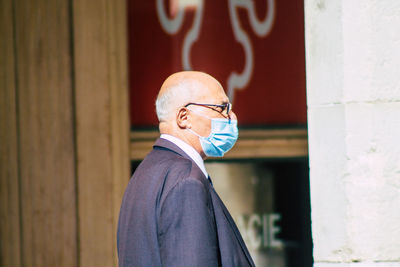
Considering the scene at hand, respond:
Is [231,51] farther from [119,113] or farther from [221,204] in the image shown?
[221,204]

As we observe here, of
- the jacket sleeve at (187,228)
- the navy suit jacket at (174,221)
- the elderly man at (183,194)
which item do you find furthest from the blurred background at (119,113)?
the jacket sleeve at (187,228)

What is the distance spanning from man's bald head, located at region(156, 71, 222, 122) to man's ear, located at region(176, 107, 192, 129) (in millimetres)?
20

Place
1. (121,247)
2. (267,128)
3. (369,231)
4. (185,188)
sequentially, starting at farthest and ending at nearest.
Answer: (267,128), (369,231), (121,247), (185,188)

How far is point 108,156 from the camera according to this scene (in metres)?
4.42

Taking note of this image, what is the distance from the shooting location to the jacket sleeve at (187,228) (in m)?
Result: 2.29

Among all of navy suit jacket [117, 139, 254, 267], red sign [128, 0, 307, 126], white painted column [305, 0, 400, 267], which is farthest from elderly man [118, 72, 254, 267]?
red sign [128, 0, 307, 126]

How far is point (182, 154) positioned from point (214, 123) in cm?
23

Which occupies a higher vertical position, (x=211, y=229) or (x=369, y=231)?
(x=211, y=229)

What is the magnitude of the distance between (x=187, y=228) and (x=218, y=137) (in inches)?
23.2

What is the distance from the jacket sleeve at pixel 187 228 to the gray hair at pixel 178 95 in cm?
43

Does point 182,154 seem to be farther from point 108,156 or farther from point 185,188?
point 108,156

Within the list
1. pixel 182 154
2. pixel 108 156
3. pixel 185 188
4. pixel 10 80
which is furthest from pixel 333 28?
pixel 10 80

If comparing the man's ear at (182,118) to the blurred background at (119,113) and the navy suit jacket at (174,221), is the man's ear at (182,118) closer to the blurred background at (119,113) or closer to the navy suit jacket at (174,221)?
the navy suit jacket at (174,221)

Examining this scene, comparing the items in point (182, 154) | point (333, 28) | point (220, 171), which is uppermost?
point (333, 28)
